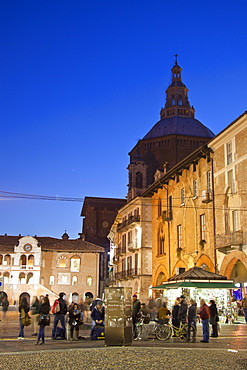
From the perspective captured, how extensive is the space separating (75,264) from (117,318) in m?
56.3

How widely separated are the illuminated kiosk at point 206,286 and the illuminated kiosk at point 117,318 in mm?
9624

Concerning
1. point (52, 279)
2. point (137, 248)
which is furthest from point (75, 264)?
point (137, 248)

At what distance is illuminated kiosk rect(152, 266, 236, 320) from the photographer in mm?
24469

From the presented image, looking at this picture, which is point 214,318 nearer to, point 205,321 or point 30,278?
point 205,321

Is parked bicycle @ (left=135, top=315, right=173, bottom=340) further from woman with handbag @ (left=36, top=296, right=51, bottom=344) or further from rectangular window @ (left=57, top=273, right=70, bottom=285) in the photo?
rectangular window @ (left=57, top=273, right=70, bottom=285)

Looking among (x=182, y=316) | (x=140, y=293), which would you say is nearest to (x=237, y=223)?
(x=182, y=316)

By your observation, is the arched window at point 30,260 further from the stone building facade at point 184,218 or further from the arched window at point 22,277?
the stone building facade at point 184,218

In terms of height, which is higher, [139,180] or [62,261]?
[139,180]

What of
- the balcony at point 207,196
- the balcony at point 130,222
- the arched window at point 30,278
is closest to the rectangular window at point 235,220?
the balcony at point 207,196

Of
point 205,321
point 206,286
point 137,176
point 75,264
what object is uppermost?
point 137,176

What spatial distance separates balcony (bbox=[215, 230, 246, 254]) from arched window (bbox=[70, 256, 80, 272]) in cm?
4141

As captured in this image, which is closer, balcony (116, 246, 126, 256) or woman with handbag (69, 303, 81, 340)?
woman with handbag (69, 303, 81, 340)

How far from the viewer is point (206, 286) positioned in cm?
2433

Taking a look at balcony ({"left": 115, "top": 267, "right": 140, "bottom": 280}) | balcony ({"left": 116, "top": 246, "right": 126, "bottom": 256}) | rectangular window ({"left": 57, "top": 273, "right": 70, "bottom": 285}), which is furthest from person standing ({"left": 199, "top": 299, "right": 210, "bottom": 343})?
rectangular window ({"left": 57, "top": 273, "right": 70, "bottom": 285})
